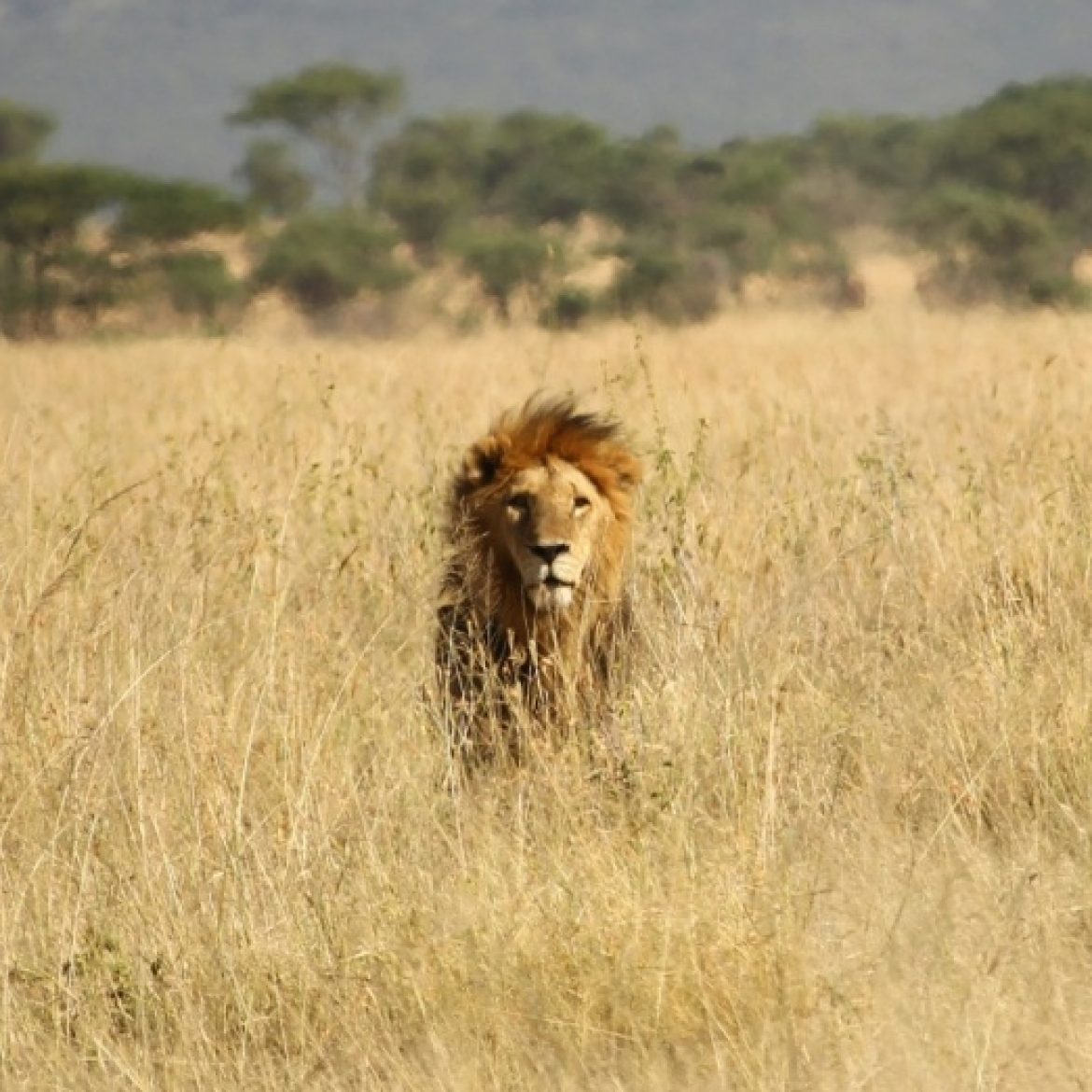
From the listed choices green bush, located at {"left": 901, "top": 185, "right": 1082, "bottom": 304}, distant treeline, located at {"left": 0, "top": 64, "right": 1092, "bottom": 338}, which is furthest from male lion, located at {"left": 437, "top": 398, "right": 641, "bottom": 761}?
Answer: green bush, located at {"left": 901, "top": 185, "right": 1082, "bottom": 304}

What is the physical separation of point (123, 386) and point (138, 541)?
279 inches

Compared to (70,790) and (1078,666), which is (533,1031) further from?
(1078,666)

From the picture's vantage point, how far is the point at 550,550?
14.0 ft

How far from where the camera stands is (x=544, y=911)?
11.2 feet

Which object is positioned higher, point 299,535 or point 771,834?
point 299,535

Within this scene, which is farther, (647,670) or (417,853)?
(647,670)

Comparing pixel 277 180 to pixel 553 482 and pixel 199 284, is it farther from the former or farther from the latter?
pixel 553 482

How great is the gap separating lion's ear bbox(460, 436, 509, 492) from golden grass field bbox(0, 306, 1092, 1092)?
0.37m

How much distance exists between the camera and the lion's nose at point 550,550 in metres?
4.24

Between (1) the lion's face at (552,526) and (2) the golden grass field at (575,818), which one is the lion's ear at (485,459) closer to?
(1) the lion's face at (552,526)

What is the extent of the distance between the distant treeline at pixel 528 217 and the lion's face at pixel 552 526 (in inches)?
741

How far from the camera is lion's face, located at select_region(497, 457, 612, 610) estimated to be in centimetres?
428

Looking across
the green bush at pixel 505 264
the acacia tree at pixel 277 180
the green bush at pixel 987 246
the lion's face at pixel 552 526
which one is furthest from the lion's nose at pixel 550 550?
the acacia tree at pixel 277 180

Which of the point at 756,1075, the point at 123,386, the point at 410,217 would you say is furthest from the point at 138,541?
the point at 410,217
